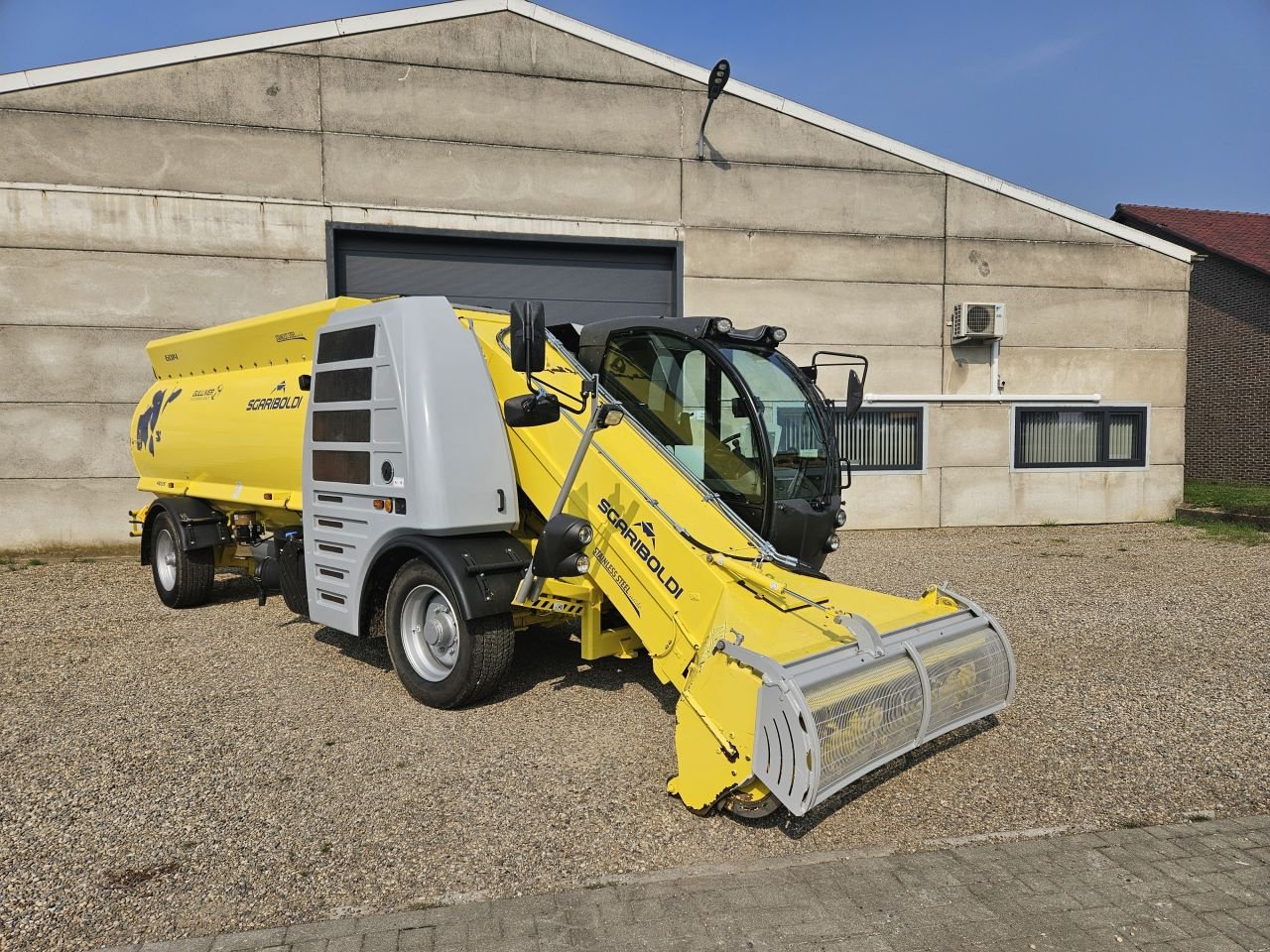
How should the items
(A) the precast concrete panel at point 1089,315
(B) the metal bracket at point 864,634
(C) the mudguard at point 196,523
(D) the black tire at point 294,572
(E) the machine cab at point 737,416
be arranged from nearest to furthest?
(B) the metal bracket at point 864,634 → (E) the machine cab at point 737,416 → (D) the black tire at point 294,572 → (C) the mudguard at point 196,523 → (A) the precast concrete panel at point 1089,315

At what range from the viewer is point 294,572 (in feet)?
19.9

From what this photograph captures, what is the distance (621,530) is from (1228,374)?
2309 centimetres

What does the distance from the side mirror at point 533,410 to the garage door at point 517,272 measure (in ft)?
20.5

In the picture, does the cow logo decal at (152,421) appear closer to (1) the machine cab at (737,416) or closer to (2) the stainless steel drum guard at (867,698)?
(1) the machine cab at (737,416)

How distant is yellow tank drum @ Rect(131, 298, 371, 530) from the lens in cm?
611

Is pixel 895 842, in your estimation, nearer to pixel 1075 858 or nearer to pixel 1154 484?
pixel 1075 858

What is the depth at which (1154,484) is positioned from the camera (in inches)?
520

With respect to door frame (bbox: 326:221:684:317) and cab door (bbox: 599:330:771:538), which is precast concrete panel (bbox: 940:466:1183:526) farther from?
cab door (bbox: 599:330:771:538)

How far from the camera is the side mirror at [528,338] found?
4223 mm

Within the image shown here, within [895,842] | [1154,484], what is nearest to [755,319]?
[1154,484]

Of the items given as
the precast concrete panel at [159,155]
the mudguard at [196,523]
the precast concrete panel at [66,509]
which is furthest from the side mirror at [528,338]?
the precast concrete panel at [66,509]

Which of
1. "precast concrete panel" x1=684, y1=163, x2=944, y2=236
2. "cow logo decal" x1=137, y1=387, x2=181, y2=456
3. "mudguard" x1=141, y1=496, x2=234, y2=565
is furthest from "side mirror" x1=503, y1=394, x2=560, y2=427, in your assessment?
"precast concrete panel" x1=684, y1=163, x2=944, y2=236

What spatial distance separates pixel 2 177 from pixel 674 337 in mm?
9506

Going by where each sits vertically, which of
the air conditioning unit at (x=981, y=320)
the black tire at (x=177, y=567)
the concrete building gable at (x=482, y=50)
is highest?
the concrete building gable at (x=482, y=50)
